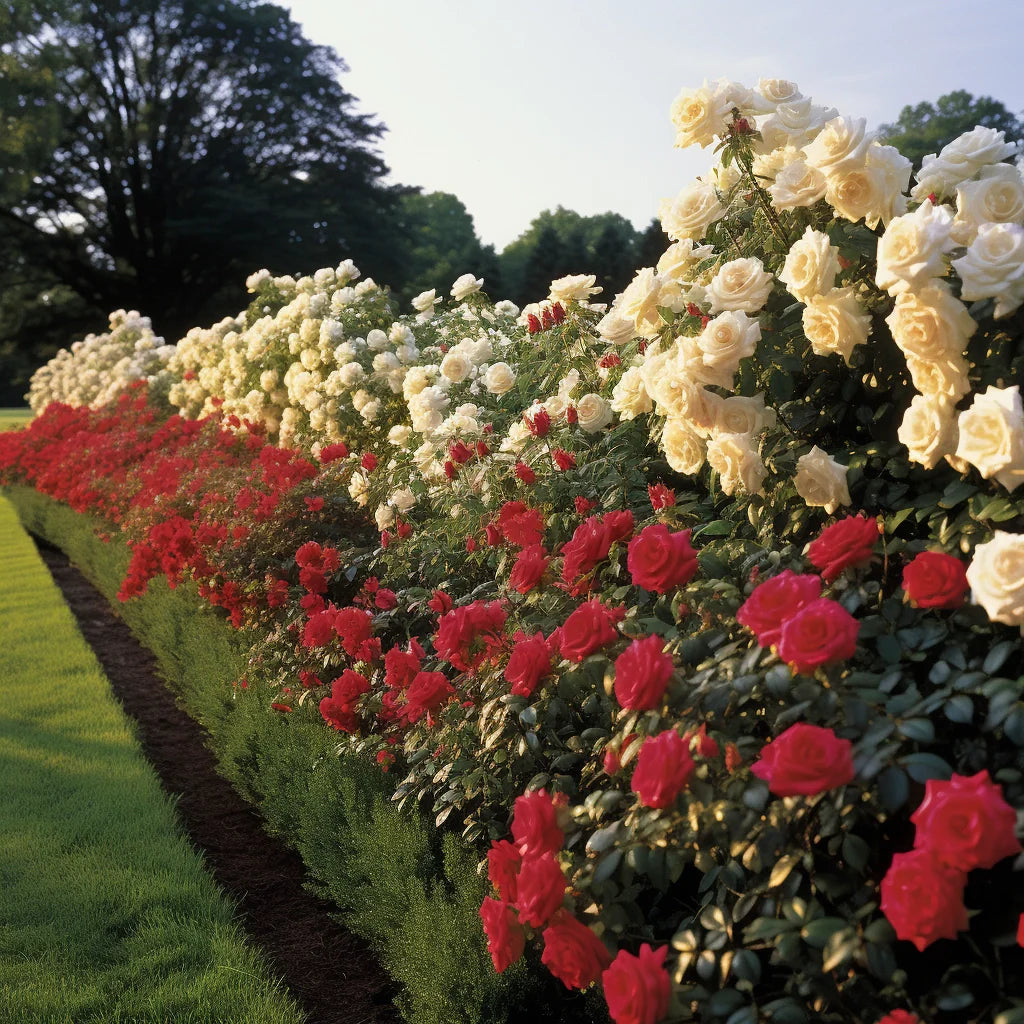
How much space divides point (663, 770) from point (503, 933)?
53 centimetres

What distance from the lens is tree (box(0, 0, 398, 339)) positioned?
30688 mm

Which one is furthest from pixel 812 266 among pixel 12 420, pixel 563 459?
pixel 12 420

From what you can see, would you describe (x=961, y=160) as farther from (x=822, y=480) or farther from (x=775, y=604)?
(x=775, y=604)

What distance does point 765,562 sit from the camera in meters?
2.30

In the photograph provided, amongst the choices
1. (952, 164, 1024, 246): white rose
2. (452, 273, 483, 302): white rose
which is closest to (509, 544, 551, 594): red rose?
(952, 164, 1024, 246): white rose

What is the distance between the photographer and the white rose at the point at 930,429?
6.73ft

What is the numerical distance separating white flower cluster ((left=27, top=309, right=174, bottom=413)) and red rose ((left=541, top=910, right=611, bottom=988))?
11401 mm

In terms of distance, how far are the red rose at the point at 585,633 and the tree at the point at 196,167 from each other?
3006cm

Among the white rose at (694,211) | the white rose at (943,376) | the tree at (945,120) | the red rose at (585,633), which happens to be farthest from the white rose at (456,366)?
the tree at (945,120)

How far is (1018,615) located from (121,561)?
7197 mm

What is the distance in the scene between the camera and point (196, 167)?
31.8 metres

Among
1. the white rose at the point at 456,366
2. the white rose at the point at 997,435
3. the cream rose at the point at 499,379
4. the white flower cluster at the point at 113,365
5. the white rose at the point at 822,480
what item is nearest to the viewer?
the white rose at the point at 997,435

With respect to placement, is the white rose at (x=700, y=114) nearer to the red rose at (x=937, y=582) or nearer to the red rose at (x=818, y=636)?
the red rose at (x=937, y=582)

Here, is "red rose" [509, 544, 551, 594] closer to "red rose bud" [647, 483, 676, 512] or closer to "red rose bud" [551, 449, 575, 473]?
"red rose bud" [647, 483, 676, 512]
